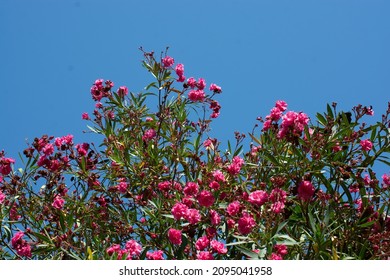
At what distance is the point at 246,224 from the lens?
12.1 ft

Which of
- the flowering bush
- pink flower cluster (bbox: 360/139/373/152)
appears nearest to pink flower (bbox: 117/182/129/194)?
the flowering bush

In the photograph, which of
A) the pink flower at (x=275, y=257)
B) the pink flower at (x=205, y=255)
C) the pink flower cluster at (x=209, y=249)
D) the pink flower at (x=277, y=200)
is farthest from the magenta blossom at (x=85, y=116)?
the pink flower at (x=275, y=257)

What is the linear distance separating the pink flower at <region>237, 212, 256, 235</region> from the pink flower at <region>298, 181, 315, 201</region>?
0.33m

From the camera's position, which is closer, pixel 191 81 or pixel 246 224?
pixel 246 224

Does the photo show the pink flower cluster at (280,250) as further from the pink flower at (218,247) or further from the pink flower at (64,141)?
the pink flower at (64,141)

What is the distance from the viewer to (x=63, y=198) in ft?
16.6

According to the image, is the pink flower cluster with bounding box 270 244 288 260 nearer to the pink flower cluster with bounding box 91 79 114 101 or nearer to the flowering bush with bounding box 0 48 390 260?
the flowering bush with bounding box 0 48 390 260

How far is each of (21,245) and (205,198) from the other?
130 cm

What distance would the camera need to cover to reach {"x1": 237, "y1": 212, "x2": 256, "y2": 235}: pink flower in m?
3.69

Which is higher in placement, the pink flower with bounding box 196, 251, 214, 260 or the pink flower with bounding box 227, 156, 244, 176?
the pink flower with bounding box 227, 156, 244, 176

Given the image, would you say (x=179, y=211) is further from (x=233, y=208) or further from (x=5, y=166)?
(x=5, y=166)

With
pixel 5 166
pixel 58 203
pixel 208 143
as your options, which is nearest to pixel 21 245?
pixel 58 203

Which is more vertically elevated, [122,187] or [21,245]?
[122,187]
